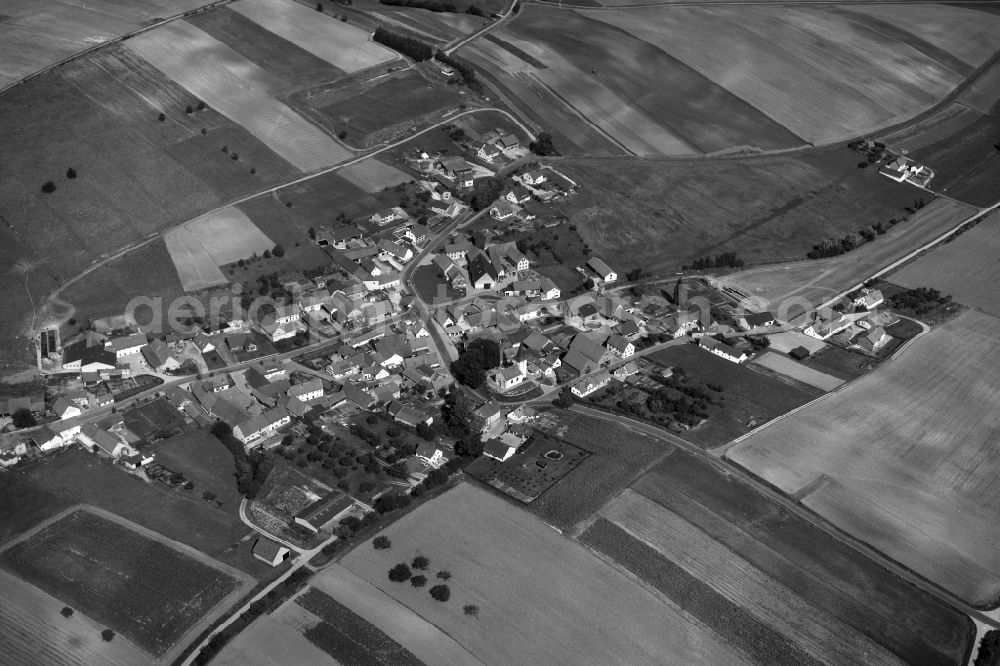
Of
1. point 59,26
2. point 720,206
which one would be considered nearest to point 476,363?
point 720,206

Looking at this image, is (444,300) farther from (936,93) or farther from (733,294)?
(936,93)

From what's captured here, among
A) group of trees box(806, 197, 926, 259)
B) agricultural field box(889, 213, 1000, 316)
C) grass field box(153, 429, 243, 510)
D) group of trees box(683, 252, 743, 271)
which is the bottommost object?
grass field box(153, 429, 243, 510)

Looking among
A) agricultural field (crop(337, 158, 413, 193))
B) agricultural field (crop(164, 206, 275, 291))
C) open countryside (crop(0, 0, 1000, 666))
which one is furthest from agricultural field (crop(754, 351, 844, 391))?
agricultural field (crop(164, 206, 275, 291))

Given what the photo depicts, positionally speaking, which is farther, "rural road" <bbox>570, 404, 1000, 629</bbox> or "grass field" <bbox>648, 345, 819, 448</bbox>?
"grass field" <bbox>648, 345, 819, 448</bbox>

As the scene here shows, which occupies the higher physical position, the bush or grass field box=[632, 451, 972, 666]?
grass field box=[632, 451, 972, 666]

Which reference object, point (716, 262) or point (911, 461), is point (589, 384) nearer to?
point (911, 461)

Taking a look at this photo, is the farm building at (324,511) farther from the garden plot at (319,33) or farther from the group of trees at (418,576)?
the garden plot at (319,33)

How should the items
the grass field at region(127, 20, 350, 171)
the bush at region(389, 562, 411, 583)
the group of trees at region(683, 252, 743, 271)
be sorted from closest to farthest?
the bush at region(389, 562, 411, 583), the group of trees at region(683, 252, 743, 271), the grass field at region(127, 20, 350, 171)

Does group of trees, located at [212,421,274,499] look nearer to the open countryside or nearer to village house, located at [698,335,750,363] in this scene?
the open countryside
